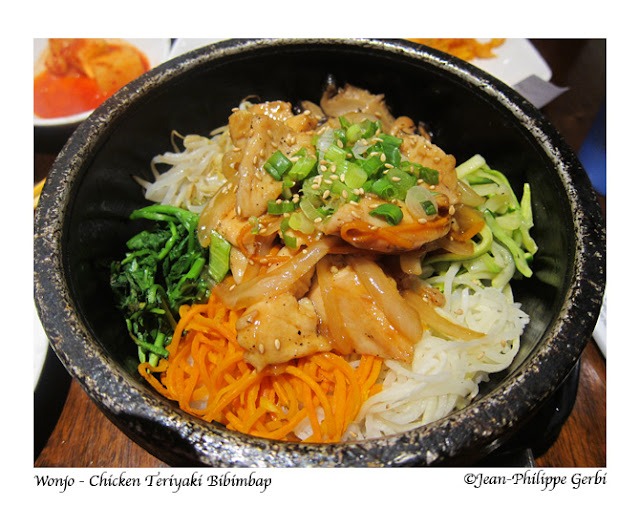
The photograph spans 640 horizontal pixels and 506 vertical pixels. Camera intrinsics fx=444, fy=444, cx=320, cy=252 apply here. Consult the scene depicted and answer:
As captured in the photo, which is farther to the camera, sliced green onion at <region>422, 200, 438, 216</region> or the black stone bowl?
sliced green onion at <region>422, 200, 438, 216</region>

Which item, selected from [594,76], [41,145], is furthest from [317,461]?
[594,76]

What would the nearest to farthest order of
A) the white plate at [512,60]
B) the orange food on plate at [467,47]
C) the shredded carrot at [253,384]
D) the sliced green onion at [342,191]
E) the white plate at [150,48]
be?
the shredded carrot at [253,384] < the sliced green onion at [342,191] < the white plate at [150,48] < the white plate at [512,60] < the orange food on plate at [467,47]

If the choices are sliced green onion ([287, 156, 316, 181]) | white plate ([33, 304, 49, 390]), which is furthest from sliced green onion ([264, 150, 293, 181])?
white plate ([33, 304, 49, 390])

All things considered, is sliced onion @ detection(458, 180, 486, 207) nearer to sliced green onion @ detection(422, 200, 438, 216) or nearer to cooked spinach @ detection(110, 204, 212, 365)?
sliced green onion @ detection(422, 200, 438, 216)

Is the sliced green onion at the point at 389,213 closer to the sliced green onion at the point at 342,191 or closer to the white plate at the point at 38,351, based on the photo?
the sliced green onion at the point at 342,191

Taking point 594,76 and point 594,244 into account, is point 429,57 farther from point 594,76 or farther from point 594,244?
point 594,76

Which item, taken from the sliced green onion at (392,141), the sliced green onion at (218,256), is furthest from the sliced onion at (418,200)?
the sliced green onion at (218,256)

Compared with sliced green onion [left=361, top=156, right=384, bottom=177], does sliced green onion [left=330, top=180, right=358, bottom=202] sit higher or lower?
lower
